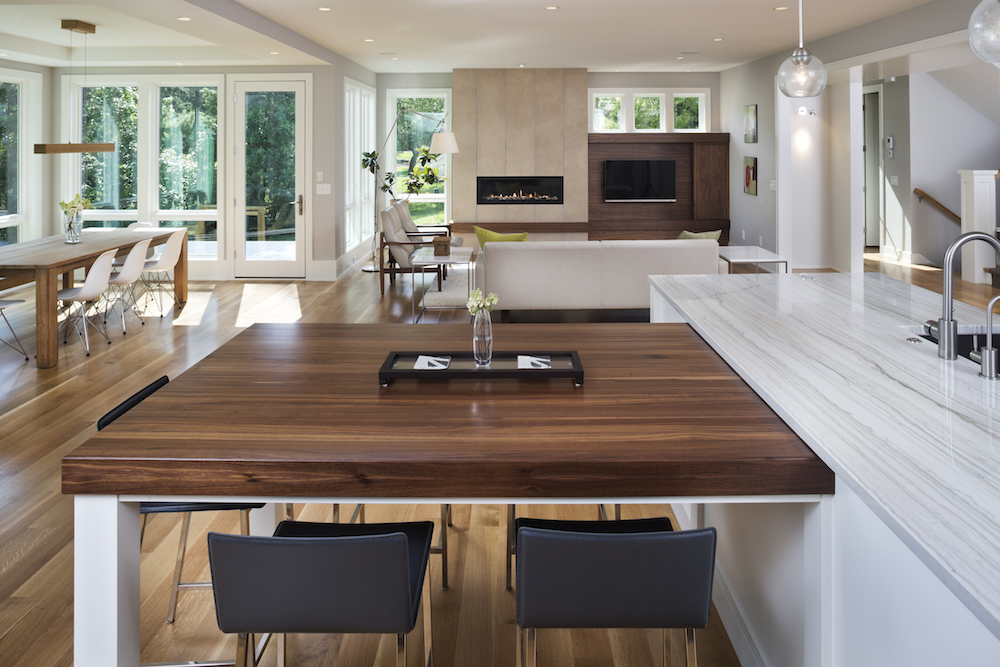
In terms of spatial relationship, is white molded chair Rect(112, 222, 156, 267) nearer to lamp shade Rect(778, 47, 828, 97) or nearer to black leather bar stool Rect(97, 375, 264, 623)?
black leather bar stool Rect(97, 375, 264, 623)

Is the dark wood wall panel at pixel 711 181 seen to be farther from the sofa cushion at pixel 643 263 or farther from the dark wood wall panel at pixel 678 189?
the sofa cushion at pixel 643 263

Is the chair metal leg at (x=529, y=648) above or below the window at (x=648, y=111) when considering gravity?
below

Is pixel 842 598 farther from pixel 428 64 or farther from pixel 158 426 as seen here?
pixel 428 64

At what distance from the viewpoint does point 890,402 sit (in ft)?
6.21

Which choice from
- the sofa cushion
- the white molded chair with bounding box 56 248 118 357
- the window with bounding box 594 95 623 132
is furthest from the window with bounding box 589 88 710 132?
the white molded chair with bounding box 56 248 118 357

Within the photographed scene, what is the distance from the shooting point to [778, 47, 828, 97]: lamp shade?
3705 mm

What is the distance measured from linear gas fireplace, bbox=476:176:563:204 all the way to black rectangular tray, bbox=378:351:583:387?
912 centimetres

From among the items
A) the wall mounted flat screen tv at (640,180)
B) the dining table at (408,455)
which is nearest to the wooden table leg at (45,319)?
the dining table at (408,455)

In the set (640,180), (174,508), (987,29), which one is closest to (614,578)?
(174,508)

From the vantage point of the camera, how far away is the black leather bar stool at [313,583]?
1.56 m

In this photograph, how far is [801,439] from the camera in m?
1.78

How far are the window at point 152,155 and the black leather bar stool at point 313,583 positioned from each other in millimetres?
8713

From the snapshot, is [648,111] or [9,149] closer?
[9,149]

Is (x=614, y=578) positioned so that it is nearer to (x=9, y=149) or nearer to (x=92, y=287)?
(x=92, y=287)
